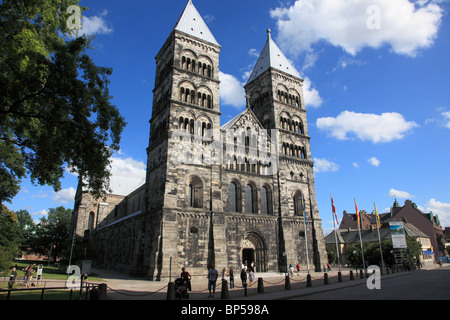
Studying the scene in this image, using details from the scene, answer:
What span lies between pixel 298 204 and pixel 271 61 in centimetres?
2192

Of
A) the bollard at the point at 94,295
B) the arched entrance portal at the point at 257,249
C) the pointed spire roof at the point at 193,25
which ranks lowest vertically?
the bollard at the point at 94,295

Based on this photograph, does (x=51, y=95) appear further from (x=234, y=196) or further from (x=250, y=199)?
(x=250, y=199)

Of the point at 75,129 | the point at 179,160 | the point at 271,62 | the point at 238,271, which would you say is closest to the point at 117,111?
the point at 75,129

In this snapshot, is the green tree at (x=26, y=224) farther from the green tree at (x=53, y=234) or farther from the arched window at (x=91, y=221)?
the arched window at (x=91, y=221)

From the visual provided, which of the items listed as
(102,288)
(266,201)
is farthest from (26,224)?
(102,288)

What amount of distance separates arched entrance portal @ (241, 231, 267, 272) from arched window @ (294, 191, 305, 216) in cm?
739

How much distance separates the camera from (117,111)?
14.6 meters

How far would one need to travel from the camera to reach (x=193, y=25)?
119ft

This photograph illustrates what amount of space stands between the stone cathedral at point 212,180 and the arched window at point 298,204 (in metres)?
0.13

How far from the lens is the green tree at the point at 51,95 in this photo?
459 inches

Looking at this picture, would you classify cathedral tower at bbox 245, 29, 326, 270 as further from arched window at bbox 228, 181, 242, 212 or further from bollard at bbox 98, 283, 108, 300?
bollard at bbox 98, 283, 108, 300

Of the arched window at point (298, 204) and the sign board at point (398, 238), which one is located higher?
the arched window at point (298, 204)

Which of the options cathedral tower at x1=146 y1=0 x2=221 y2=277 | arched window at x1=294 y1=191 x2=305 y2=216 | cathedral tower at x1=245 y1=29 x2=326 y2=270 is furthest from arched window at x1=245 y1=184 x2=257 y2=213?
arched window at x1=294 y1=191 x2=305 y2=216

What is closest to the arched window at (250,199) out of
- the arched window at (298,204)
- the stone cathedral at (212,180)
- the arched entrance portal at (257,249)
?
the stone cathedral at (212,180)
